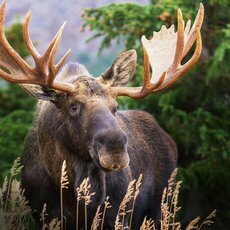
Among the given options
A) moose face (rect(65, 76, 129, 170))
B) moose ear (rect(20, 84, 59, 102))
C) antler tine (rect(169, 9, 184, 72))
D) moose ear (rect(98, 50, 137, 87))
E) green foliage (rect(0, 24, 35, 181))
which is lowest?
green foliage (rect(0, 24, 35, 181))

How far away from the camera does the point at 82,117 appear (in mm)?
7672

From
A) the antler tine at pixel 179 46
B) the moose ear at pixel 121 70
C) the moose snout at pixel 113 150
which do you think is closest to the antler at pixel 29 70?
the moose ear at pixel 121 70

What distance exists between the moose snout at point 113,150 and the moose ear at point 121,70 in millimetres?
1231

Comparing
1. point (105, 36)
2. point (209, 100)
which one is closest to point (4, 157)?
point (105, 36)

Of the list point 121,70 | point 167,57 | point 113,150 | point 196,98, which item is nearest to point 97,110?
point 113,150

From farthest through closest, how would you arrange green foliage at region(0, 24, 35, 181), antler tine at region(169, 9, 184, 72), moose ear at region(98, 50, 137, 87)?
green foliage at region(0, 24, 35, 181)
moose ear at region(98, 50, 137, 87)
antler tine at region(169, 9, 184, 72)

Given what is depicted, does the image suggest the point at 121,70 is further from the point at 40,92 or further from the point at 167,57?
the point at 40,92

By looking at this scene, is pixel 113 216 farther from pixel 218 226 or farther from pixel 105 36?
pixel 105 36

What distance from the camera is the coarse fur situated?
7305 mm

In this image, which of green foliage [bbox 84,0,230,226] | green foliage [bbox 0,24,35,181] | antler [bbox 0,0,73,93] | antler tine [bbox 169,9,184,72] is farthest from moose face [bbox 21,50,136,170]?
green foliage [bbox 0,24,35,181]

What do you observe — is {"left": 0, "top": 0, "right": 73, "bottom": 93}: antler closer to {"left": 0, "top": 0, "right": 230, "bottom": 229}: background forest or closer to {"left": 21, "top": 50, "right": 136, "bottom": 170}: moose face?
{"left": 21, "top": 50, "right": 136, "bottom": 170}: moose face

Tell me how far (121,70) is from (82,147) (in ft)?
3.57

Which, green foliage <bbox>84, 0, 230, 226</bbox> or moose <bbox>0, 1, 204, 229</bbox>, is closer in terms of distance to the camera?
moose <bbox>0, 1, 204, 229</bbox>

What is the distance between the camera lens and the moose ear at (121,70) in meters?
8.32
